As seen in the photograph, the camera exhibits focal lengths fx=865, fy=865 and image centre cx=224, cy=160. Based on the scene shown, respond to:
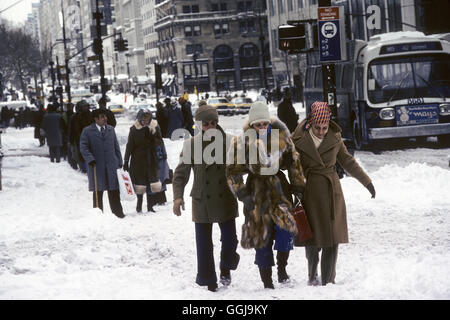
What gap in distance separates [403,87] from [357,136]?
230 centimetres

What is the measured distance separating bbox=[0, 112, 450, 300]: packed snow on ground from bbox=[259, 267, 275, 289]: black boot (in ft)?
0.45

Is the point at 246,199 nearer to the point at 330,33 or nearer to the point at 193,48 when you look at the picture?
the point at 330,33

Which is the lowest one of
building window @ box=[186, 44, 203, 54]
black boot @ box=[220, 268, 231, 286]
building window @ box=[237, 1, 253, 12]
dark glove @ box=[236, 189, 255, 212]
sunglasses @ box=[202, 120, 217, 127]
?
black boot @ box=[220, 268, 231, 286]

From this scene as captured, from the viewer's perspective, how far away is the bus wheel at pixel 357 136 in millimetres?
23833

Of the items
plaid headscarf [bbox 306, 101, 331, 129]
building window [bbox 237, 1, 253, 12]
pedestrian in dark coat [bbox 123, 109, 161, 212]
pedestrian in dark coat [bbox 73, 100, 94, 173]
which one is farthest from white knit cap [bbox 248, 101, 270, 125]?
building window [bbox 237, 1, 253, 12]

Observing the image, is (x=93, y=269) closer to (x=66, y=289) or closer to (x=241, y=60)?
(x=66, y=289)

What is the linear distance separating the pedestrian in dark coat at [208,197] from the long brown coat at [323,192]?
2.62 feet

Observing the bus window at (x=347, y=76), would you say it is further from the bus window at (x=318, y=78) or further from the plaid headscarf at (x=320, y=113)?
the plaid headscarf at (x=320, y=113)

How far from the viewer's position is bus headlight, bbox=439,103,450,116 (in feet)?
73.2

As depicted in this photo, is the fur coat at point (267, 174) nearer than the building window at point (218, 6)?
Yes

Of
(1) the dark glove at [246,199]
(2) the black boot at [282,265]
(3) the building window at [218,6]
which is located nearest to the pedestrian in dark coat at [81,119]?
(2) the black boot at [282,265]

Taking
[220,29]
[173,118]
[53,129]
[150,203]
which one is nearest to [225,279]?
[150,203]

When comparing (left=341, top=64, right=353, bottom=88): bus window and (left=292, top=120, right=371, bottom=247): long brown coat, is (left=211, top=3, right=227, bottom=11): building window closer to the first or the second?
(left=341, top=64, right=353, bottom=88): bus window

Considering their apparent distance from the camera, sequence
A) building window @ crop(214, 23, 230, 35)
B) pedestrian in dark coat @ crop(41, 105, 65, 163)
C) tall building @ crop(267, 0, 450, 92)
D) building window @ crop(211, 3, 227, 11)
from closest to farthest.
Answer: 1. pedestrian in dark coat @ crop(41, 105, 65, 163)
2. tall building @ crop(267, 0, 450, 92)
3. building window @ crop(214, 23, 230, 35)
4. building window @ crop(211, 3, 227, 11)
